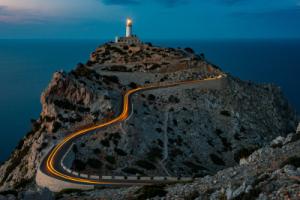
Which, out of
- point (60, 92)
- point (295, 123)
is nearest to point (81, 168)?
point (60, 92)

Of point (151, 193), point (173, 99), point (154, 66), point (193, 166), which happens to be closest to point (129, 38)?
point (154, 66)

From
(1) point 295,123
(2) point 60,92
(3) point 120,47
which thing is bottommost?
(1) point 295,123

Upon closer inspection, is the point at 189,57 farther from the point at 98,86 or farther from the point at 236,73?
the point at 236,73

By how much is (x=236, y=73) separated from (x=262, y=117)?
104399 millimetres

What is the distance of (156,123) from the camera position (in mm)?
56469

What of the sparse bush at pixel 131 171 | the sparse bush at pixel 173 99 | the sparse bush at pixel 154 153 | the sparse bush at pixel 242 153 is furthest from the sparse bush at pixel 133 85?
the sparse bush at pixel 131 171

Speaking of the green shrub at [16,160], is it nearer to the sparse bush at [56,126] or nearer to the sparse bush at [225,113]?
the sparse bush at [56,126]

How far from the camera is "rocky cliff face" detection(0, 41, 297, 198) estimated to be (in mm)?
45125

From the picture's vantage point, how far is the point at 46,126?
5344 centimetres

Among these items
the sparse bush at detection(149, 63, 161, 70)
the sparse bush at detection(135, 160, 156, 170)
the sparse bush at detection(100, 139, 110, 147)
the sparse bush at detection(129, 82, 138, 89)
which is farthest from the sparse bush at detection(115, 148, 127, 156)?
the sparse bush at detection(149, 63, 161, 70)

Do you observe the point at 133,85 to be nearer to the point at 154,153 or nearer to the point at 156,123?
the point at 156,123

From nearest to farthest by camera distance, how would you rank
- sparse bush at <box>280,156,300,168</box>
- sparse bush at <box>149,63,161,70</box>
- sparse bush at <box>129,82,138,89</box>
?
sparse bush at <box>280,156,300,168</box>, sparse bush at <box>129,82,138,89</box>, sparse bush at <box>149,63,161,70</box>

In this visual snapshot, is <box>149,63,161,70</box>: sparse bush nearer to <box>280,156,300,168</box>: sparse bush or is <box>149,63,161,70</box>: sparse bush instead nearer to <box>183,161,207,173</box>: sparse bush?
<box>183,161,207,173</box>: sparse bush

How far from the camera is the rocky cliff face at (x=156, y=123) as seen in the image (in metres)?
45.1
